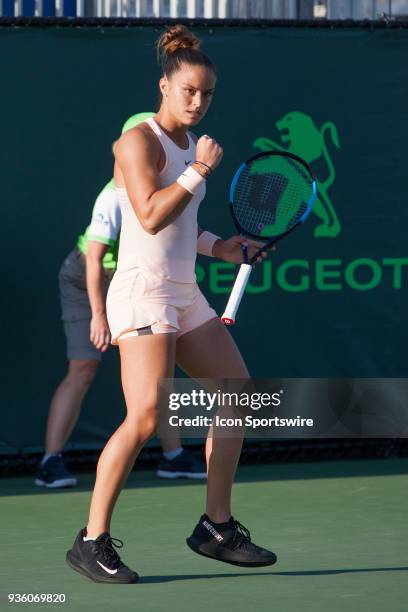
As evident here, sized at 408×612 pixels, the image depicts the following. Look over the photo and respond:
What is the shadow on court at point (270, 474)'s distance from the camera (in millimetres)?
6379

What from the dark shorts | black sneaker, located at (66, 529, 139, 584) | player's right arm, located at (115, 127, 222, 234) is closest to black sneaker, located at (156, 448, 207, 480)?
the dark shorts

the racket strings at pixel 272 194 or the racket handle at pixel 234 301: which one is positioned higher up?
the racket strings at pixel 272 194

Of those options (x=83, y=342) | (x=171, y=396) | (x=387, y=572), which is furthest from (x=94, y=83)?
Answer: (x=387, y=572)

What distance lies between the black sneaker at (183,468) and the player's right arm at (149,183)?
2.52 metres

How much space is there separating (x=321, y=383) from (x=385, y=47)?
1.63 metres

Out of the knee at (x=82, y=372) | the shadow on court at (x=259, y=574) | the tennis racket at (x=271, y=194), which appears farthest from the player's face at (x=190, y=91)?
the knee at (x=82, y=372)

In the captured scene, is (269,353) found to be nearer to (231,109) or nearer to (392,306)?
(392,306)

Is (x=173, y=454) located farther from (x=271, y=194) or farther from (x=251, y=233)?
(x=251, y=233)

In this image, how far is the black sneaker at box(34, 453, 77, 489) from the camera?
633 cm

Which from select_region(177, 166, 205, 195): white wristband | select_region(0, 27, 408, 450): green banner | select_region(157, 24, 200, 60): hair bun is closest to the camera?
select_region(177, 166, 205, 195): white wristband

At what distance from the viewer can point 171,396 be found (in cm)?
473

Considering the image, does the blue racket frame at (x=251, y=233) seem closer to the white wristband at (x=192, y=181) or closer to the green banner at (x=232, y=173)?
the white wristband at (x=192, y=181)

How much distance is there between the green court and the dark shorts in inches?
23.8

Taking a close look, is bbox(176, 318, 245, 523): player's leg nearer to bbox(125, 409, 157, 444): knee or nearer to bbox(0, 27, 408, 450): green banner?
bbox(125, 409, 157, 444): knee
